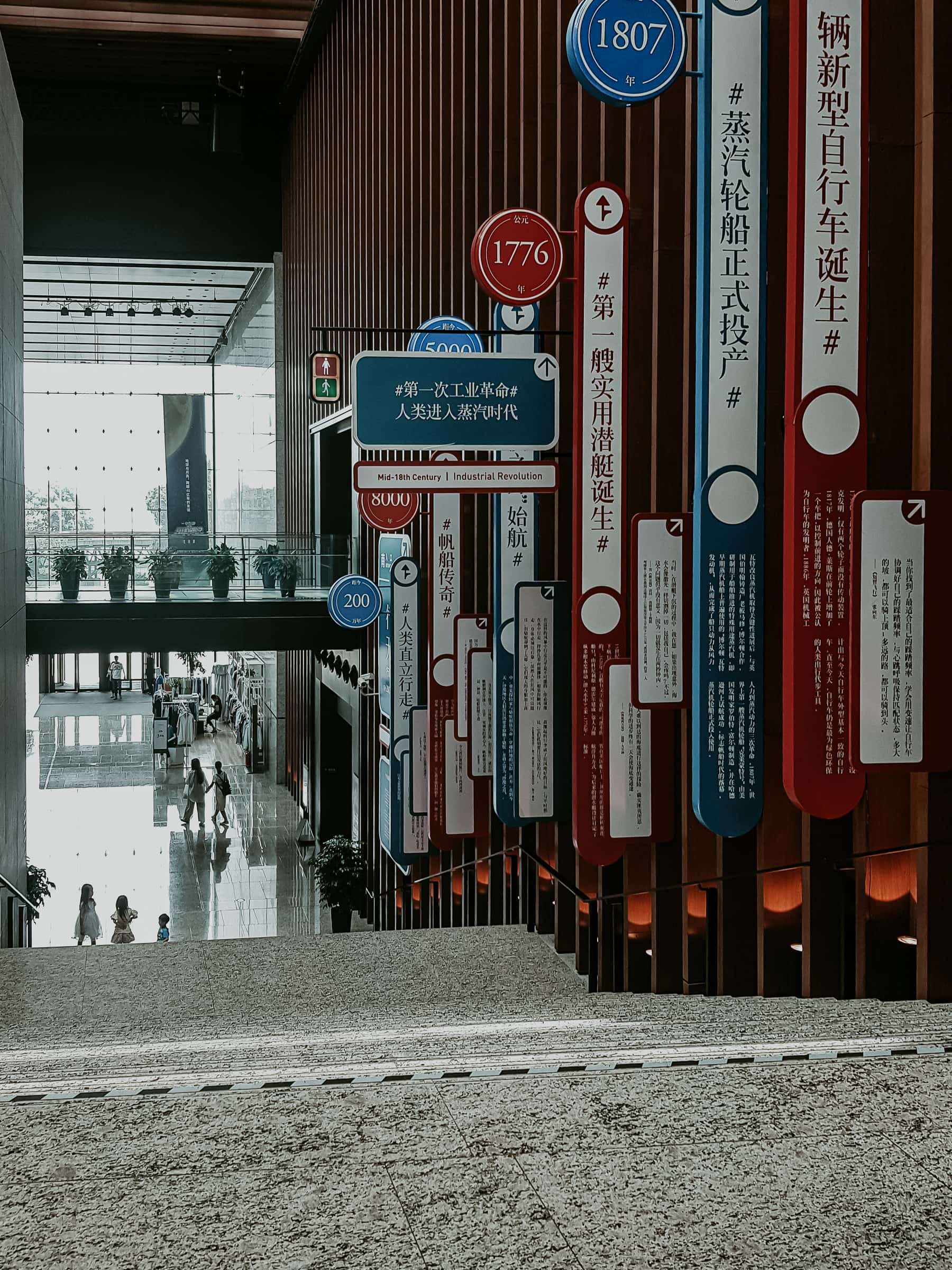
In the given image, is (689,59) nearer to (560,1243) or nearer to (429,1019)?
(429,1019)

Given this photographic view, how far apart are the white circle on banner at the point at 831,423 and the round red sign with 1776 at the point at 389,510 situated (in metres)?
6.28

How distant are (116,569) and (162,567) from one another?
583mm

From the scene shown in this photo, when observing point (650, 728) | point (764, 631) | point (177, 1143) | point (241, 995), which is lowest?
point (241, 995)

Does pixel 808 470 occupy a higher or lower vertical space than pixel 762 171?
lower

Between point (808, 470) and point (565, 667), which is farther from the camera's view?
point (565, 667)

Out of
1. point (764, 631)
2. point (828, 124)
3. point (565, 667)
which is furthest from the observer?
point (565, 667)

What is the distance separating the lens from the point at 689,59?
582cm

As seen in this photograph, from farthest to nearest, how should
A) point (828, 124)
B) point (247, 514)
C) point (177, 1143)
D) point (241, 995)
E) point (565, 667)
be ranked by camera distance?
point (247, 514), point (565, 667), point (241, 995), point (828, 124), point (177, 1143)

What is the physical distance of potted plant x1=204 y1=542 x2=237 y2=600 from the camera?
16125 mm

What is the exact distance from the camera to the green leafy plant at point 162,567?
16.0 m

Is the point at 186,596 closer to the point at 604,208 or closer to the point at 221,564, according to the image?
the point at 221,564

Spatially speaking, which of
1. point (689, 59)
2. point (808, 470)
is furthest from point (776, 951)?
point (689, 59)

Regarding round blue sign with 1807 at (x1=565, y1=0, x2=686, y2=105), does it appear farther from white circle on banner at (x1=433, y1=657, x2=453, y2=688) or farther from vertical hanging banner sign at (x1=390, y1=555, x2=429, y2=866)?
vertical hanging banner sign at (x1=390, y1=555, x2=429, y2=866)

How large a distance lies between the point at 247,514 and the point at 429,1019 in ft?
70.8
